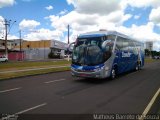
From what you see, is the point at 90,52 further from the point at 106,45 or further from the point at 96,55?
the point at 106,45

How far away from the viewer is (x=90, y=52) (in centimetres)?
1568

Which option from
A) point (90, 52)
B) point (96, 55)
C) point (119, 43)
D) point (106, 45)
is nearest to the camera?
point (96, 55)

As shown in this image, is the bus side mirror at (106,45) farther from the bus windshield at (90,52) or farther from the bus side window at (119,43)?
the bus side window at (119,43)

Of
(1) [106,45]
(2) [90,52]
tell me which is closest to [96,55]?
(2) [90,52]

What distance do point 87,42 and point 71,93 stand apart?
18.2 feet

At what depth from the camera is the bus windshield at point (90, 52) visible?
612 inches

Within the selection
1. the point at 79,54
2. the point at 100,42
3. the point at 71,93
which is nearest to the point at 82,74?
the point at 79,54

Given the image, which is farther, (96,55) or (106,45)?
(106,45)

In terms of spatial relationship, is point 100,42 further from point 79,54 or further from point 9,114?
point 9,114

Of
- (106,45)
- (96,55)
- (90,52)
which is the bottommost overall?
(96,55)

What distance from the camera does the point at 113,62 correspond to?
17.2m

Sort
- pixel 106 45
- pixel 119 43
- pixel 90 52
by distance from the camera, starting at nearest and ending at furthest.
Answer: pixel 90 52 → pixel 106 45 → pixel 119 43

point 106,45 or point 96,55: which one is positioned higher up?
point 106,45

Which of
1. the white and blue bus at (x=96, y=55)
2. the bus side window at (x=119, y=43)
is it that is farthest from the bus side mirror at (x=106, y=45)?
the bus side window at (x=119, y=43)
